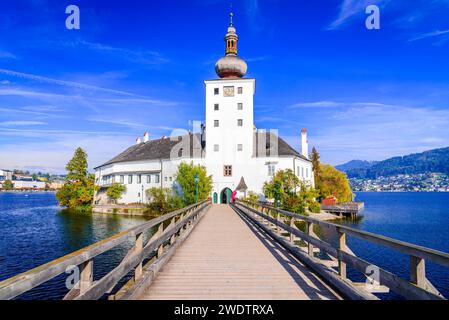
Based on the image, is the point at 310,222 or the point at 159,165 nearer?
the point at 310,222

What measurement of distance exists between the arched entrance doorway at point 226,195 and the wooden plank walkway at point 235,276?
3246 cm

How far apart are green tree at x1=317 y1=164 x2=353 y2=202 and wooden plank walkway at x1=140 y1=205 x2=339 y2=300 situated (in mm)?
63103

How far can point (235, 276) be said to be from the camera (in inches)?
251

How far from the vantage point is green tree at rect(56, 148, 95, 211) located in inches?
2245

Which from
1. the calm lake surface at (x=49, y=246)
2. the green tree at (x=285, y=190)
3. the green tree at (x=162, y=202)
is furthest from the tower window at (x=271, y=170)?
the calm lake surface at (x=49, y=246)

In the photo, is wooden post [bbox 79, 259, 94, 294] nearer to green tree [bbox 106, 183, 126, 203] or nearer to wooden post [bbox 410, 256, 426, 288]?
wooden post [bbox 410, 256, 426, 288]

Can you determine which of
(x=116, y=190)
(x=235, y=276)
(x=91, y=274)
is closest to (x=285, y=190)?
(x=116, y=190)

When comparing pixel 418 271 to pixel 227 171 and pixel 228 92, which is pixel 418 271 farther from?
pixel 228 92

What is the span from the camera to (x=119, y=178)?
182 feet

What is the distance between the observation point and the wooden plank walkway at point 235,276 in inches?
205

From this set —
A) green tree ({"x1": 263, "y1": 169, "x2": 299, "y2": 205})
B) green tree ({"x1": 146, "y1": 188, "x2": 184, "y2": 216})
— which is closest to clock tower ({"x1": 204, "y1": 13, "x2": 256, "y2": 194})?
green tree ({"x1": 263, "y1": 169, "x2": 299, "y2": 205})

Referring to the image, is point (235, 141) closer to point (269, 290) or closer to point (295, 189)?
point (295, 189)
